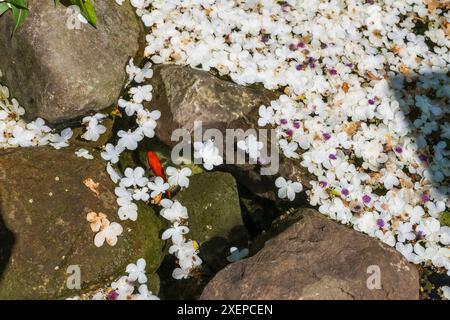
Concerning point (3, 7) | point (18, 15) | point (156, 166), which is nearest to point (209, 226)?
point (156, 166)

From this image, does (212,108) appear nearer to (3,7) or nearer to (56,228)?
(56,228)

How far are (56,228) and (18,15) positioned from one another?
1.86 metres

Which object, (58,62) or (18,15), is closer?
(18,15)

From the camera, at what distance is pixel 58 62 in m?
3.93

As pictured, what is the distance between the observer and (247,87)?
14.7 ft

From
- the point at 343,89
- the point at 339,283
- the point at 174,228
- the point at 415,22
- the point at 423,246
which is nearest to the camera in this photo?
the point at 339,283

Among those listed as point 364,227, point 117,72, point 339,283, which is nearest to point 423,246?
point 364,227

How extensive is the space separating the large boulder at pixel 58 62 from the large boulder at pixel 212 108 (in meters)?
0.51

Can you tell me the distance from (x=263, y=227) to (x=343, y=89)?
5.72ft

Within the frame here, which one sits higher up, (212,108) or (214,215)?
(212,108)

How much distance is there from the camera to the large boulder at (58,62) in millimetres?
3943

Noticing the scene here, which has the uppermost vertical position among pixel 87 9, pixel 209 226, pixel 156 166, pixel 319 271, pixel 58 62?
pixel 87 9

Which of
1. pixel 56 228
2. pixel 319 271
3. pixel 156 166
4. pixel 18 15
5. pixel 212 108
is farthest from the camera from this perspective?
pixel 156 166

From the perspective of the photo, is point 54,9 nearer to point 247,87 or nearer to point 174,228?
point 247,87
